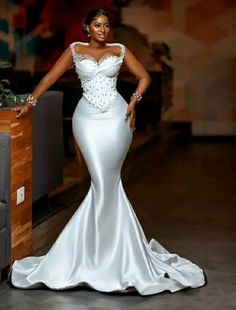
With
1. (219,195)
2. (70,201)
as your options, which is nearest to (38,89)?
(70,201)

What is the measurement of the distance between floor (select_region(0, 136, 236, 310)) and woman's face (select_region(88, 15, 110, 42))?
61.3 inches

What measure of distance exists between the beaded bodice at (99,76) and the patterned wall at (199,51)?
846cm

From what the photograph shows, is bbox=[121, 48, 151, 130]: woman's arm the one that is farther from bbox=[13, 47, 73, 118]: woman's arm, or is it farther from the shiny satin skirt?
bbox=[13, 47, 73, 118]: woman's arm

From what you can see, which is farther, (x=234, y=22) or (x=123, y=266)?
(x=234, y=22)

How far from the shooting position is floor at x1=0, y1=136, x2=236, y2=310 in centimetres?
465

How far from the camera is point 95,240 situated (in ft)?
16.5

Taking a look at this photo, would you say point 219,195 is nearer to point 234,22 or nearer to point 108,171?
point 108,171

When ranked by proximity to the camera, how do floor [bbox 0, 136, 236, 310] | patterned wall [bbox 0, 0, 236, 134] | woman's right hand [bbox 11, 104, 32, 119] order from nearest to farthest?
floor [bbox 0, 136, 236, 310]
woman's right hand [bbox 11, 104, 32, 119]
patterned wall [bbox 0, 0, 236, 134]

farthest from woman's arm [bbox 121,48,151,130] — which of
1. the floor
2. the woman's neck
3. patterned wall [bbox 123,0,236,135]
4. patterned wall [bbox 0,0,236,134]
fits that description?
patterned wall [bbox 123,0,236,135]

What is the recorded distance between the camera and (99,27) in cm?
485

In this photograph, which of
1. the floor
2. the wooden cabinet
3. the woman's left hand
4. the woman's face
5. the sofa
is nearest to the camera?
the floor

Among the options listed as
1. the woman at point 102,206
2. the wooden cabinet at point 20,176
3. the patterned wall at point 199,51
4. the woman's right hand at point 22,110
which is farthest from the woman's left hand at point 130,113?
the patterned wall at point 199,51

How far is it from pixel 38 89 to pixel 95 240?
102cm

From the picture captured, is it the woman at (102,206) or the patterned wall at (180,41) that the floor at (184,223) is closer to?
the woman at (102,206)
